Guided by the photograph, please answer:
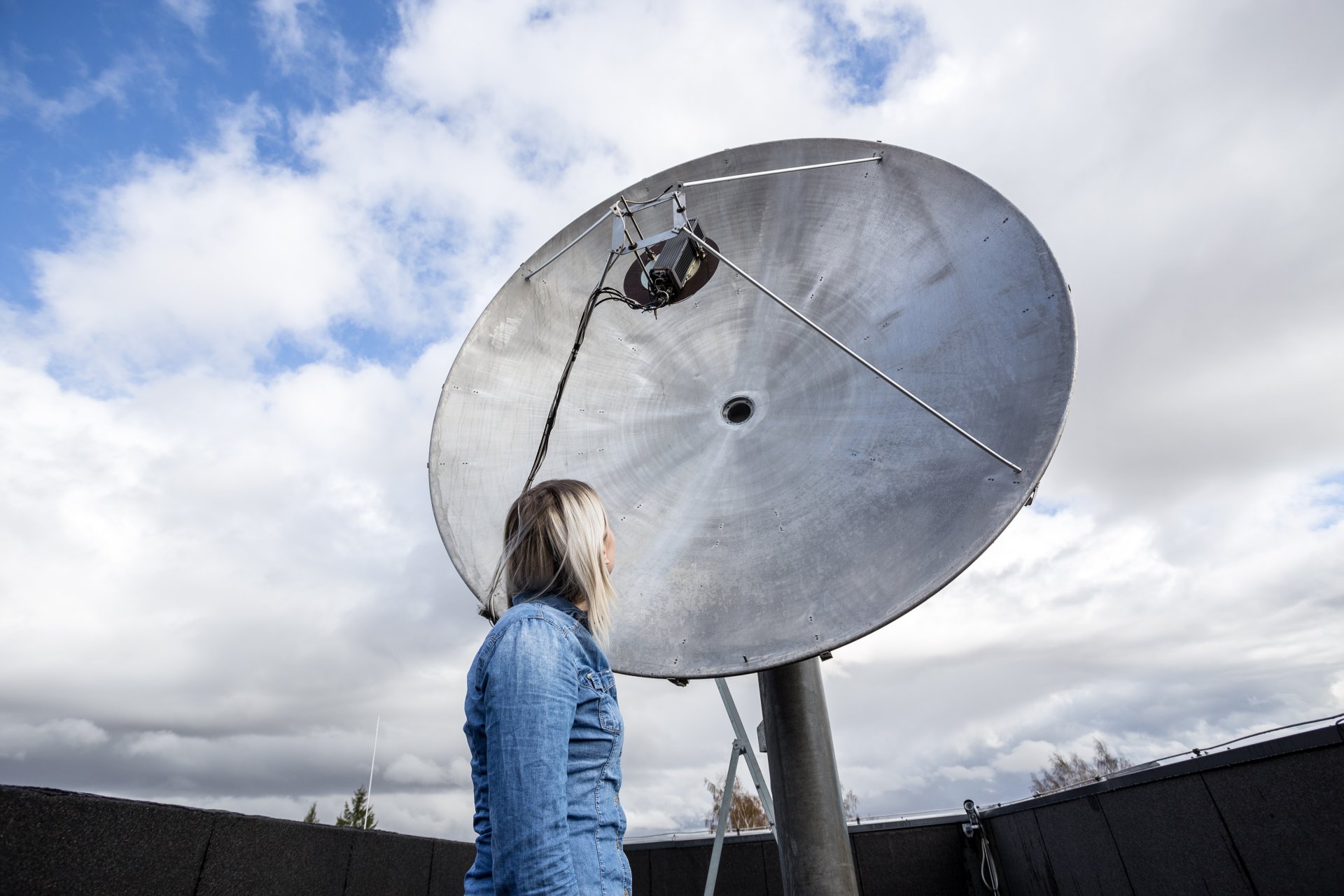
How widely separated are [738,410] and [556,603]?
431 centimetres

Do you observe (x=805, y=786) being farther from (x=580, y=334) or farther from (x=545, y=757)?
(x=545, y=757)

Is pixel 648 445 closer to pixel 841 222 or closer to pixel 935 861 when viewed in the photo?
pixel 841 222

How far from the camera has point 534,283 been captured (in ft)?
23.1

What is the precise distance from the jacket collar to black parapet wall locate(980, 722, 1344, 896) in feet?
17.0

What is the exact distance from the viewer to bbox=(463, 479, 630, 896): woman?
1.52 metres

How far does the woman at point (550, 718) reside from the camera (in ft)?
4.99

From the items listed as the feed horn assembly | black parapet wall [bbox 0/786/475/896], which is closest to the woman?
the feed horn assembly

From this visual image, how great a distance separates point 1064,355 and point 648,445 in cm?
299

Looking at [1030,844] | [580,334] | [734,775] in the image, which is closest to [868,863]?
[1030,844]

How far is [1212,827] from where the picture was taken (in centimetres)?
590

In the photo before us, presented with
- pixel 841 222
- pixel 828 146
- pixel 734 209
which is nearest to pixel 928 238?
pixel 841 222

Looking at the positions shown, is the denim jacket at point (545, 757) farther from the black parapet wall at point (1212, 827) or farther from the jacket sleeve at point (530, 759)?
the black parapet wall at point (1212, 827)

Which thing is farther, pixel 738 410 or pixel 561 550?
pixel 738 410

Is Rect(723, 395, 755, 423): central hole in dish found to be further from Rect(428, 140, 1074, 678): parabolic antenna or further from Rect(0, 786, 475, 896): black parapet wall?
Rect(0, 786, 475, 896): black parapet wall
